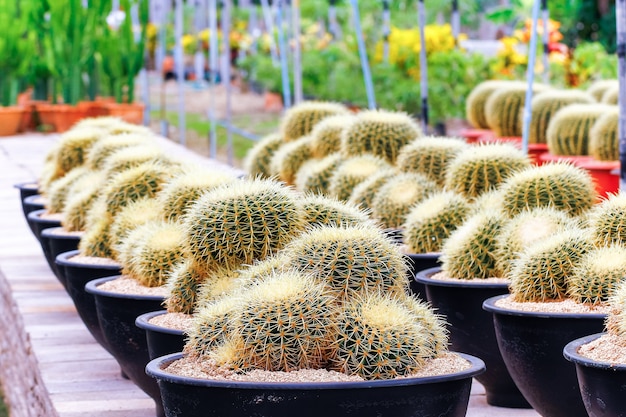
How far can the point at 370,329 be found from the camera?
2.81m

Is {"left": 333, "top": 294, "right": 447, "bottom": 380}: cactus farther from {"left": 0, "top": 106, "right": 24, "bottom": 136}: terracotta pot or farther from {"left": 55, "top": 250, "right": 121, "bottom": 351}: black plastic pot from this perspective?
{"left": 0, "top": 106, "right": 24, "bottom": 136}: terracotta pot

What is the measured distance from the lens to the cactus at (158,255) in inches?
157

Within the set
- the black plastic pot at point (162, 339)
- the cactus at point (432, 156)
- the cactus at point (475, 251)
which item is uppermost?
the cactus at point (432, 156)

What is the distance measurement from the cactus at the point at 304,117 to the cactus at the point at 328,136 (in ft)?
1.73

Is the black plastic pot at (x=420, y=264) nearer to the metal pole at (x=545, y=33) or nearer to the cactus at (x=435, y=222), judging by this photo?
the cactus at (x=435, y=222)

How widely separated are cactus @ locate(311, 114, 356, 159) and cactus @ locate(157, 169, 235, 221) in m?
2.16

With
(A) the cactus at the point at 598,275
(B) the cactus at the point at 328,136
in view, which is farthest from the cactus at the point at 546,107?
(A) the cactus at the point at 598,275

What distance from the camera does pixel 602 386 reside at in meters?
2.85

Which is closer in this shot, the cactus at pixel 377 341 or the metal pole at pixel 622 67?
the cactus at pixel 377 341

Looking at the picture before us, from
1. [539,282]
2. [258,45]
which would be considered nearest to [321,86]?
[258,45]

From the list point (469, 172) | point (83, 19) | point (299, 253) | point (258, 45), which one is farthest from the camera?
point (258, 45)

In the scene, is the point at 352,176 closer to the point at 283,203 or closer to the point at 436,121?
the point at 283,203

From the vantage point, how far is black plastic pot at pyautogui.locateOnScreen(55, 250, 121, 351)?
440 centimetres

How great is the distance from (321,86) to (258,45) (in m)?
9.98
